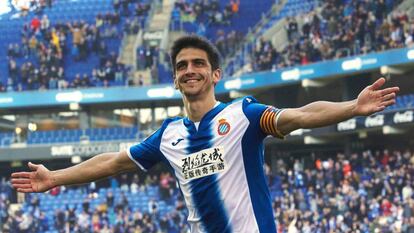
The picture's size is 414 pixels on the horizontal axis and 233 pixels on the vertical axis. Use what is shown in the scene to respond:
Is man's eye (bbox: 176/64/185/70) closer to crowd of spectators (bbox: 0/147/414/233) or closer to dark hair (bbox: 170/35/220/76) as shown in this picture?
dark hair (bbox: 170/35/220/76)

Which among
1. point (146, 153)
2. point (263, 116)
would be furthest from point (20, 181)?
point (263, 116)

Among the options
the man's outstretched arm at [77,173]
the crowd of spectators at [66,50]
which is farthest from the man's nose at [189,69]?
the crowd of spectators at [66,50]

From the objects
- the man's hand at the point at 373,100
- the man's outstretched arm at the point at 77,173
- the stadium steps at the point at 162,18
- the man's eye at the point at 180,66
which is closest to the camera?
the man's hand at the point at 373,100

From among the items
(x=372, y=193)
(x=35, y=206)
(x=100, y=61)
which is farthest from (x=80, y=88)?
(x=372, y=193)

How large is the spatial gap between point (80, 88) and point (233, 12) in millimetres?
7249

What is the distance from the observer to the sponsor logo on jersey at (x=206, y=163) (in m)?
5.06

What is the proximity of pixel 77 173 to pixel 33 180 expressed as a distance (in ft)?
0.96

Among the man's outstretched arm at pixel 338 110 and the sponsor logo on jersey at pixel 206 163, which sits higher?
the man's outstretched arm at pixel 338 110

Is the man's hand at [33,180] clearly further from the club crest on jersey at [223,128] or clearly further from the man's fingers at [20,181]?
the club crest on jersey at [223,128]

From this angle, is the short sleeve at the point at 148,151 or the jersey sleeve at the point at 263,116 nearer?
the jersey sleeve at the point at 263,116

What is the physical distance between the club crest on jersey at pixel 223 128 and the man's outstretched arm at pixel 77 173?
28.4 inches

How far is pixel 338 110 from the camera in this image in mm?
4594

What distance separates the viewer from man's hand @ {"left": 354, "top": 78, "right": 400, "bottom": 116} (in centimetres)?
453

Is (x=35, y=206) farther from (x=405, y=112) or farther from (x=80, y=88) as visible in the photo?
(x=405, y=112)
